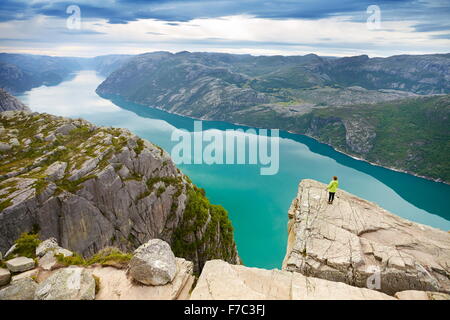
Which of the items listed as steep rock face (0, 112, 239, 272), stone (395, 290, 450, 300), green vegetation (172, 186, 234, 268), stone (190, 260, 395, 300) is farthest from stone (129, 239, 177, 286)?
green vegetation (172, 186, 234, 268)

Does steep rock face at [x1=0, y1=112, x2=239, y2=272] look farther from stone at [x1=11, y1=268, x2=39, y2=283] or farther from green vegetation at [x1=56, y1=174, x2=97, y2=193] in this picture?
stone at [x1=11, y1=268, x2=39, y2=283]

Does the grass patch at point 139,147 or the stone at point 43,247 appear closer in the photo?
the stone at point 43,247

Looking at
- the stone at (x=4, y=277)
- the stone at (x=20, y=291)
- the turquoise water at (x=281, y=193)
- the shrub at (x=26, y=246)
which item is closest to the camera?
the stone at (x=20, y=291)

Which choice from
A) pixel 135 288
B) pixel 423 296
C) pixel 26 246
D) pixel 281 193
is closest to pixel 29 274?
pixel 26 246

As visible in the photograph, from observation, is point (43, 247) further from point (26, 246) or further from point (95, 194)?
point (95, 194)

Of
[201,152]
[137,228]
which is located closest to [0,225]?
[137,228]

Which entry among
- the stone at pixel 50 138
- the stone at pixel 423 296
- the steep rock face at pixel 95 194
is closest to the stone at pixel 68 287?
the stone at pixel 423 296

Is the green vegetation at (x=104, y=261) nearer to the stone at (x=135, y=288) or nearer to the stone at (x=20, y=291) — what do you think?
the stone at (x=135, y=288)

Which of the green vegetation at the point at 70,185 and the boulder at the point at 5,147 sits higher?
the boulder at the point at 5,147

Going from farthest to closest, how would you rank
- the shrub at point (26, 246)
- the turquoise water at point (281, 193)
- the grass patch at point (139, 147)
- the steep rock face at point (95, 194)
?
the turquoise water at point (281, 193)
the grass patch at point (139, 147)
the steep rock face at point (95, 194)
the shrub at point (26, 246)

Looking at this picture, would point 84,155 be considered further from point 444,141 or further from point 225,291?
point 444,141
